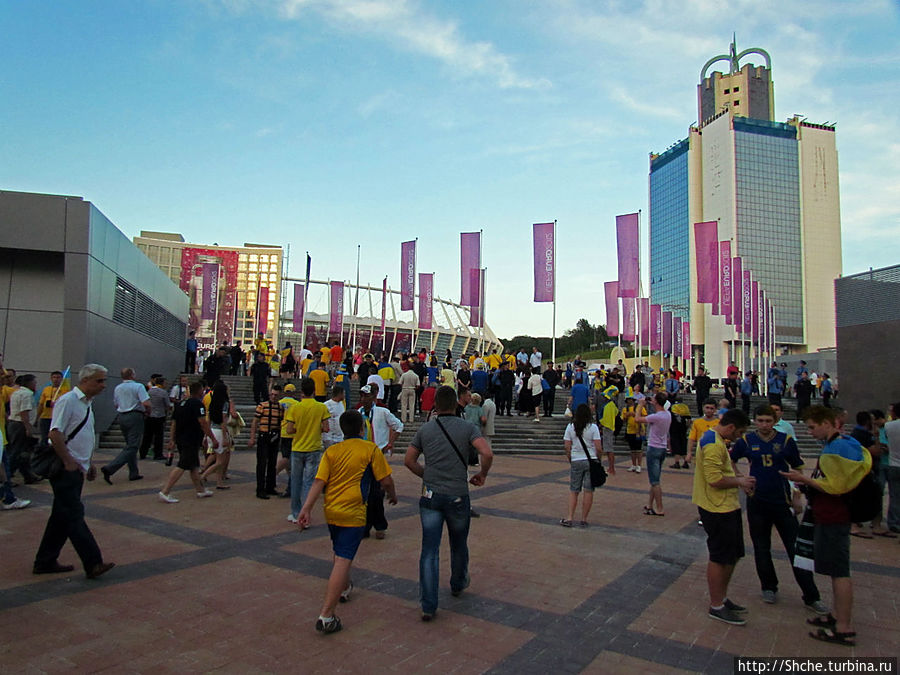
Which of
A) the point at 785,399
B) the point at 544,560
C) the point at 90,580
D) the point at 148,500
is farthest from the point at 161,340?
the point at 785,399

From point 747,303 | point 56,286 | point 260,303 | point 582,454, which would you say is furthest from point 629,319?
point 260,303

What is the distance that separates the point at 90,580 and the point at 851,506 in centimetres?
597

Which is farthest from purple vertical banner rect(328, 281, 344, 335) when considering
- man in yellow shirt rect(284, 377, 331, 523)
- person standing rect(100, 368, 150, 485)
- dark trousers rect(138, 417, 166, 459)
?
Answer: man in yellow shirt rect(284, 377, 331, 523)

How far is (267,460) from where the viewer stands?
8.84 m

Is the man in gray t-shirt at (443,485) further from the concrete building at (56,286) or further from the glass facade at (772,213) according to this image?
the glass facade at (772,213)

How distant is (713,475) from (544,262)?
20.4 m

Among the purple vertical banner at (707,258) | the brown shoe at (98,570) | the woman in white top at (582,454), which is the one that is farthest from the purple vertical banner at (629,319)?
the brown shoe at (98,570)

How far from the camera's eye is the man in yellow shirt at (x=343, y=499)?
3.97m

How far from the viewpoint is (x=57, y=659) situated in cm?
351

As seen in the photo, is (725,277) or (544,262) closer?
(544,262)

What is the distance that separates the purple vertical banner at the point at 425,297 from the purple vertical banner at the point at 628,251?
1173cm

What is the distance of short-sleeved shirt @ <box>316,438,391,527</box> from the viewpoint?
13.5 ft

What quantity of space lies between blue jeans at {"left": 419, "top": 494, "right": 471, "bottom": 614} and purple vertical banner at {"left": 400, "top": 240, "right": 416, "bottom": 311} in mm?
25934

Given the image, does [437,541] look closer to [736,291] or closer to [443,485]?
[443,485]
